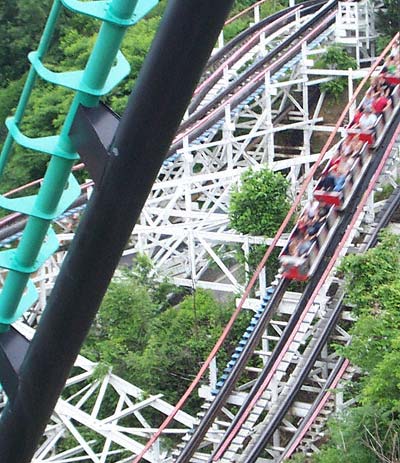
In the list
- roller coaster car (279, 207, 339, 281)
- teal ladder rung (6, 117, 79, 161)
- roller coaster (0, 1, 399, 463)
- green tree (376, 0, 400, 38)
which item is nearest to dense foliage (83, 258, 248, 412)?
roller coaster (0, 1, 399, 463)

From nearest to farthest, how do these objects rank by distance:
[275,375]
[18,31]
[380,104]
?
[275,375], [380,104], [18,31]

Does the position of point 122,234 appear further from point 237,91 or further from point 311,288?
point 237,91

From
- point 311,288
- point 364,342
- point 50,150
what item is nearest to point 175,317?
point 311,288

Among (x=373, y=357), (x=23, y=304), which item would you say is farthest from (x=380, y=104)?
(x=23, y=304)

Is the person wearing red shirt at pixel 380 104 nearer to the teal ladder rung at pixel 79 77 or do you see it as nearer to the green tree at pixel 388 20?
the green tree at pixel 388 20

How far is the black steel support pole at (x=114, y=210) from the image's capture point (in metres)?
2.31

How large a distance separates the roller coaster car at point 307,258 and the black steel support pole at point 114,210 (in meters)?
9.67

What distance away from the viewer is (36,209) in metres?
2.74

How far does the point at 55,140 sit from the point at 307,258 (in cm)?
980

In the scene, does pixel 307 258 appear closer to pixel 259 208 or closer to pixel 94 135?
pixel 259 208

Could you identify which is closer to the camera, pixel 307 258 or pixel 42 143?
pixel 42 143

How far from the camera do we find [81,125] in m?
2.60

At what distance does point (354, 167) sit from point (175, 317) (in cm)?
335

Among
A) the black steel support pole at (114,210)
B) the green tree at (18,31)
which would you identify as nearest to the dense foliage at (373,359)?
the black steel support pole at (114,210)
